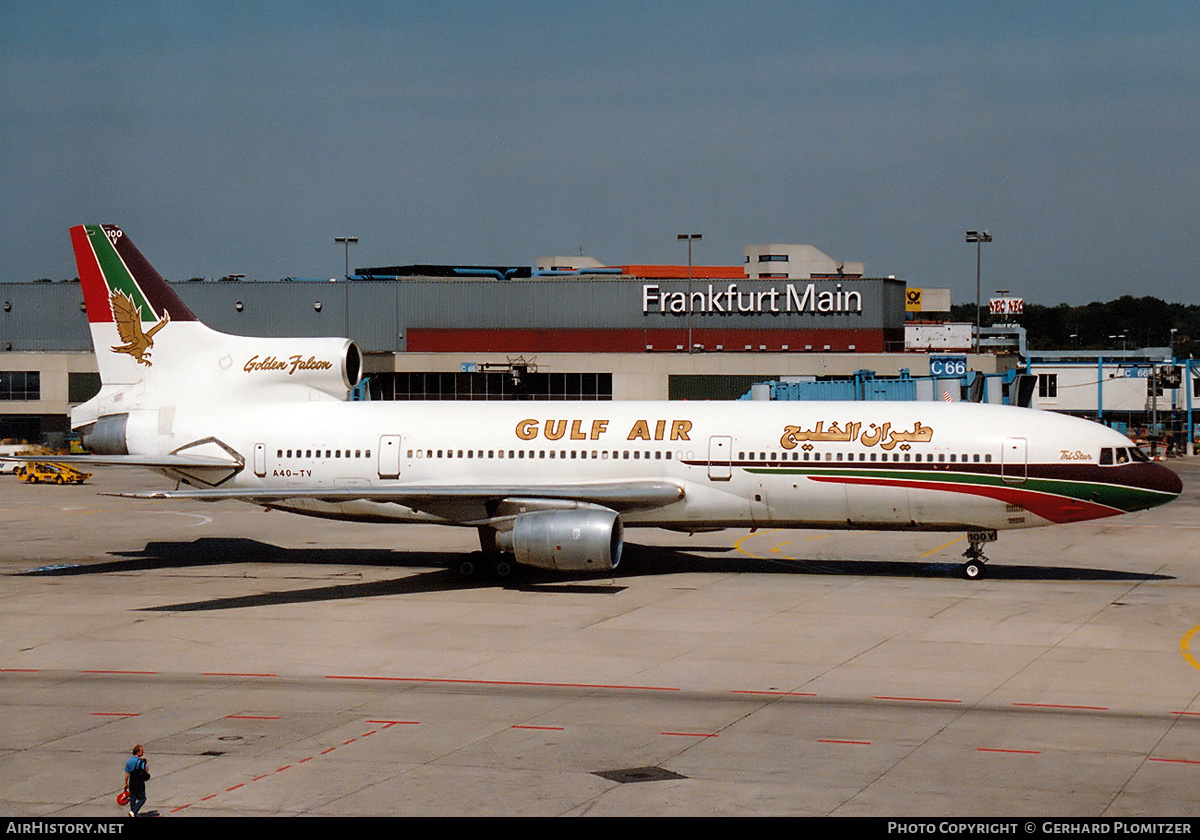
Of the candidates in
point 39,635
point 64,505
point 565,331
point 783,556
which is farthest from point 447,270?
point 39,635

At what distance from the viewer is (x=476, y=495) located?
118 ft

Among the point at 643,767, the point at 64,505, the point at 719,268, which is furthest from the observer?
the point at 719,268

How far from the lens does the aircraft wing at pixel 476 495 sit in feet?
117

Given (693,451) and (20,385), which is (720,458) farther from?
(20,385)

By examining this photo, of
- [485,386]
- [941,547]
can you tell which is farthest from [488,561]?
[485,386]

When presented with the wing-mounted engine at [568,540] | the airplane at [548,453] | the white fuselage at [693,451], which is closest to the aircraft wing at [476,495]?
the airplane at [548,453]

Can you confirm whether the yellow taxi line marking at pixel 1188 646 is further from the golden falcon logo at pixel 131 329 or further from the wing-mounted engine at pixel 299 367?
the golden falcon logo at pixel 131 329

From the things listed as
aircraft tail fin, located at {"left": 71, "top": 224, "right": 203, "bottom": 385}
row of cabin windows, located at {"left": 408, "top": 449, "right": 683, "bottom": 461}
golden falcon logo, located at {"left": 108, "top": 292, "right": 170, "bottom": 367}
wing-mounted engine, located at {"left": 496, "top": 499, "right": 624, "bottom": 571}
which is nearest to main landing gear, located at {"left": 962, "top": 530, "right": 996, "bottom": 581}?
row of cabin windows, located at {"left": 408, "top": 449, "right": 683, "bottom": 461}

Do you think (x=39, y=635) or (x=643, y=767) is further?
(x=39, y=635)

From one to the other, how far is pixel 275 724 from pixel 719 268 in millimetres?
134739

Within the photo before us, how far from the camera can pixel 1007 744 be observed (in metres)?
20.3

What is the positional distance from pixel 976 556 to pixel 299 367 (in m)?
22.3

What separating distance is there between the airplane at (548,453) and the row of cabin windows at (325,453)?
6 centimetres

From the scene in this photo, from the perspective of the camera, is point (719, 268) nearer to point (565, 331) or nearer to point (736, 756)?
point (565, 331)
